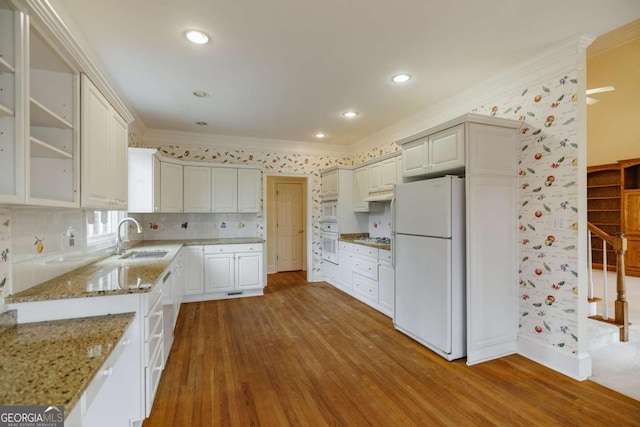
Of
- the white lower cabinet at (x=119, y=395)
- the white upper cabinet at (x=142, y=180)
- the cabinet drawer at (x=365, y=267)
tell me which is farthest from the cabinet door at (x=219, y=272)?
the white lower cabinet at (x=119, y=395)

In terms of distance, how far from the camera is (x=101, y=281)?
1918 millimetres

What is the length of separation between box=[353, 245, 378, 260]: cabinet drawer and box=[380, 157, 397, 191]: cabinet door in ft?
2.99

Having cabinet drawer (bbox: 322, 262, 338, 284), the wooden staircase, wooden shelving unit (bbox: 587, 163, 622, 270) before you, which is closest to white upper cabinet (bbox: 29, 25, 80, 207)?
cabinet drawer (bbox: 322, 262, 338, 284)

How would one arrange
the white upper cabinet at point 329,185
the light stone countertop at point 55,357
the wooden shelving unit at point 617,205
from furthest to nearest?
the wooden shelving unit at point 617,205 < the white upper cabinet at point 329,185 < the light stone countertop at point 55,357

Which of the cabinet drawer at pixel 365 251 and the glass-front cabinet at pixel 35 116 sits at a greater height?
the glass-front cabinet at pixel 35 116

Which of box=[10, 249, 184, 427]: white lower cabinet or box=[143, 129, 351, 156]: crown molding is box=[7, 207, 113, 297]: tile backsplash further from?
box=[143, 129, 351, 156]: crown molding

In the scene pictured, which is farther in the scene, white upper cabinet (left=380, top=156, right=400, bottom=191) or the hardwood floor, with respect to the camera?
white upper cabinet (left=380, top=156, right=400, bottom=191)

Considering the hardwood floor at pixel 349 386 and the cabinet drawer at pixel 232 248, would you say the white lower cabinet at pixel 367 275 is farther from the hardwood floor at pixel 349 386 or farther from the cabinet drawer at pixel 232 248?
the cabinet drawer at pixel 232 248

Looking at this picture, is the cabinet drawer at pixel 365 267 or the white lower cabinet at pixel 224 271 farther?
the white lower cabinet at pixel 224 271

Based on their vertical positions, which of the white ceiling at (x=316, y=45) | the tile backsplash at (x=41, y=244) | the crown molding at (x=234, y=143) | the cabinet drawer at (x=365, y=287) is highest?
the white ceiling at (x=316, y=45)

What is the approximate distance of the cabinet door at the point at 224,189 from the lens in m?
4.78

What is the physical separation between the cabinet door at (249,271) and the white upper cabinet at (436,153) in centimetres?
270

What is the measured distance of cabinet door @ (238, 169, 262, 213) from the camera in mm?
4938

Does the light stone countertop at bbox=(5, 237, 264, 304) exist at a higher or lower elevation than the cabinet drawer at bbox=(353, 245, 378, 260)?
higher
